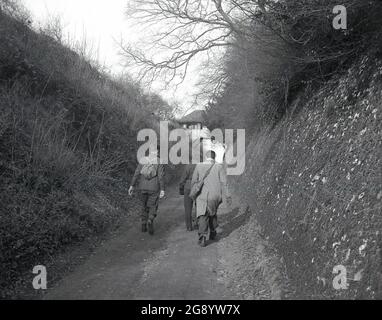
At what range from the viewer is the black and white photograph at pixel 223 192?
5.14 meters

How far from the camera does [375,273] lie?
3766 mm

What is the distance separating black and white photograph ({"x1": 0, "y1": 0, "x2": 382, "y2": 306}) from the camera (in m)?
5.14

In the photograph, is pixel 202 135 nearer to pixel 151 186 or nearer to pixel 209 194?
pixel 151 186

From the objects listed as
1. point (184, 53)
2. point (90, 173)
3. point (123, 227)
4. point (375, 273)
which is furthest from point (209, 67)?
point (375, 273)

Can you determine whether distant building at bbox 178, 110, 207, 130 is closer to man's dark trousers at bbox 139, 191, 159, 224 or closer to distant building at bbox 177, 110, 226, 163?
distant building at bbox 177, 110, 226, 163

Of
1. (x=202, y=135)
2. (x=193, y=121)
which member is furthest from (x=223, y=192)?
(x=193, y=121)

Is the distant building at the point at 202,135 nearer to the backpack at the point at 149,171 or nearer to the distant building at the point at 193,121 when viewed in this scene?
the distant building at the point at 193,121

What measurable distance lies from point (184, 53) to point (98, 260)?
9.01 metres

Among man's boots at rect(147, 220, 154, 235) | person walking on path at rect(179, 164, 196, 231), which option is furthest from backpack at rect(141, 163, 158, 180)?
man's boots at rect(147, 220, 154, 235)

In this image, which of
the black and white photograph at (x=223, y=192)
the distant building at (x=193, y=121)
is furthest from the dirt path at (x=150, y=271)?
the distant building at (x=193, y=121)

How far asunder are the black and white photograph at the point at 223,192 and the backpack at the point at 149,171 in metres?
0.03

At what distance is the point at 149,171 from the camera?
944cm

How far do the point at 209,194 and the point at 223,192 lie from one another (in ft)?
1.16

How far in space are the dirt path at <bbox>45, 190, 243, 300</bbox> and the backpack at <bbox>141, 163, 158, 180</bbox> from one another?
1.38 metres
